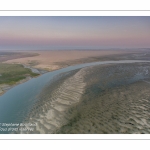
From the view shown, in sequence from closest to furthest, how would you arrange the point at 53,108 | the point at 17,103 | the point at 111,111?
the point at 111,111 < the point at 53,108 < the point at 17,103

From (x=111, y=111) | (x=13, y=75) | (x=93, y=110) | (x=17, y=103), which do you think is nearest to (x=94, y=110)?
(x=93, y=110)

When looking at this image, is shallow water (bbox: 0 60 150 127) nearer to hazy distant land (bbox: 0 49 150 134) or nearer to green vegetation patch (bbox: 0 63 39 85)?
hazy distant land (bbox: 0 49 150 134)

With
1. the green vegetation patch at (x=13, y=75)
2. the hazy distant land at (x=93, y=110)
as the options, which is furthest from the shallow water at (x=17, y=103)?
the green vegetation patch at (x=13, y=75)

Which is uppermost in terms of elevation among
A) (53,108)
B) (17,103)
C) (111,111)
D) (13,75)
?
(13,75)

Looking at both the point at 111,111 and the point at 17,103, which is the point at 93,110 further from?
the point at 17,103

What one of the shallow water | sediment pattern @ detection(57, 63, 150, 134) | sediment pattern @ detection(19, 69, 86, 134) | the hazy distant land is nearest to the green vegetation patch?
the shallow water

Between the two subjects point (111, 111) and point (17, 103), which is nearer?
point (111, 111)

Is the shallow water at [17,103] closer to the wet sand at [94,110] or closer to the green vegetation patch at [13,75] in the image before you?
the wet sand at [94,110]
